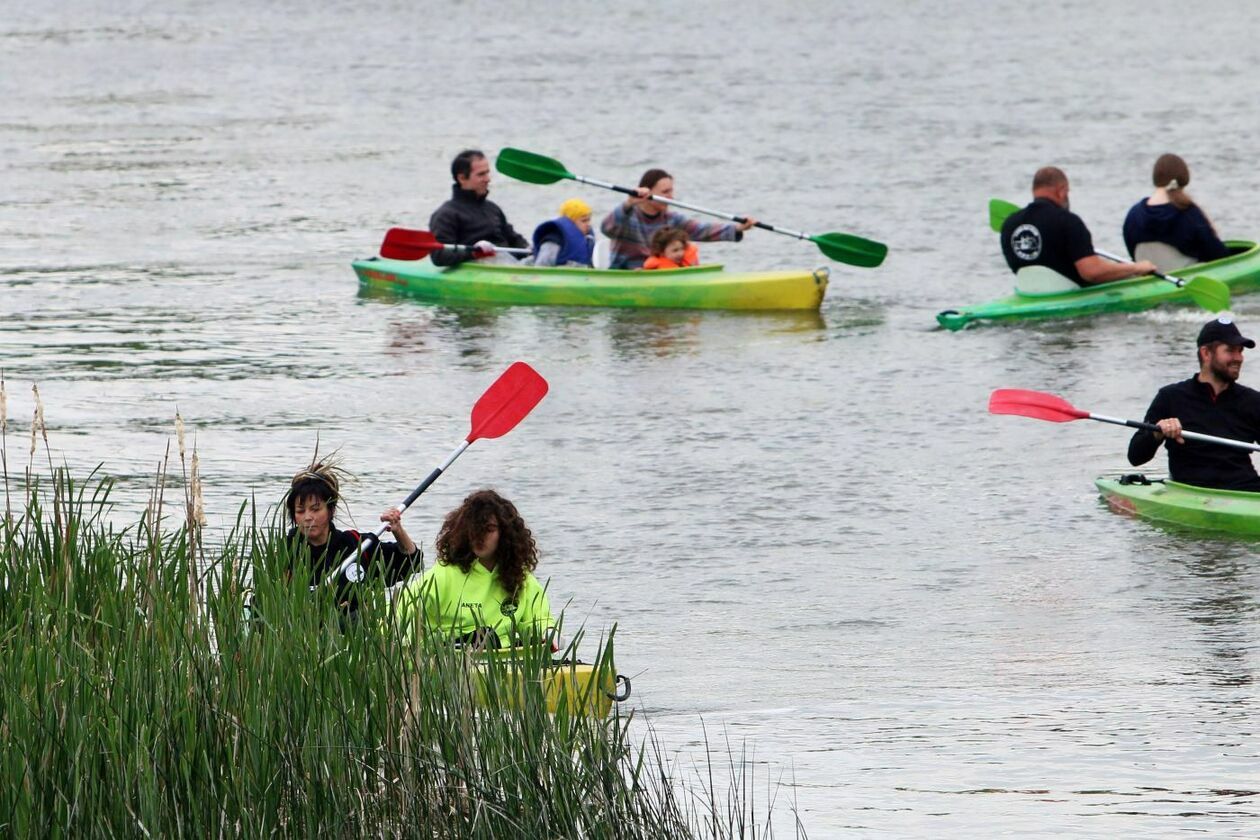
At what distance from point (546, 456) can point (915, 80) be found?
75.4 feet

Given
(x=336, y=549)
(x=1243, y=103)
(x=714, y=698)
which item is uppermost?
(x=1243, y=103)

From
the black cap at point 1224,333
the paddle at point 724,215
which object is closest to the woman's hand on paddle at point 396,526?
the black cap at point 1224,333

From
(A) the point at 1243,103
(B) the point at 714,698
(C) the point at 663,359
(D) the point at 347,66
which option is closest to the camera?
(B) the point at 714,698

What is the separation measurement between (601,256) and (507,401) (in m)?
8.49

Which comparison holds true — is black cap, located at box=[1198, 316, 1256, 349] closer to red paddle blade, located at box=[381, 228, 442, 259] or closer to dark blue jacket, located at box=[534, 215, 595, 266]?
dark blue jacket, located at box=[534, 215, 595, 266]

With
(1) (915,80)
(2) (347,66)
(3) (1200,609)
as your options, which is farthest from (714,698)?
(2) (347,66)

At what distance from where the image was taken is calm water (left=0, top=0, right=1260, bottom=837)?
25.1 feet

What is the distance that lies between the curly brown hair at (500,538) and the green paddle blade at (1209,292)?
8.75 metres

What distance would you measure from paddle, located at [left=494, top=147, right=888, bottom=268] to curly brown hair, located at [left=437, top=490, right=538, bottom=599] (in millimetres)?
8496

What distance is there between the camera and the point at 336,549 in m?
7.54

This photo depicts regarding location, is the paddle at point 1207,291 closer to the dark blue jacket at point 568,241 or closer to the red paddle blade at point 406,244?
the dark blue jacket at point 568,241

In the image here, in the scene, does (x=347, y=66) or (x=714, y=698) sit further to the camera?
(x=347, y=66)

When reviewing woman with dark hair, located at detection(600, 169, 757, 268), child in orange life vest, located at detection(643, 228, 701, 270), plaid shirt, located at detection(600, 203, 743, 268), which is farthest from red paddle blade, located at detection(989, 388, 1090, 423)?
child in orange life vest, located at detection(643, 228, 701, 270)

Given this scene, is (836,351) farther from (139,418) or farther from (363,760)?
(363,760)
